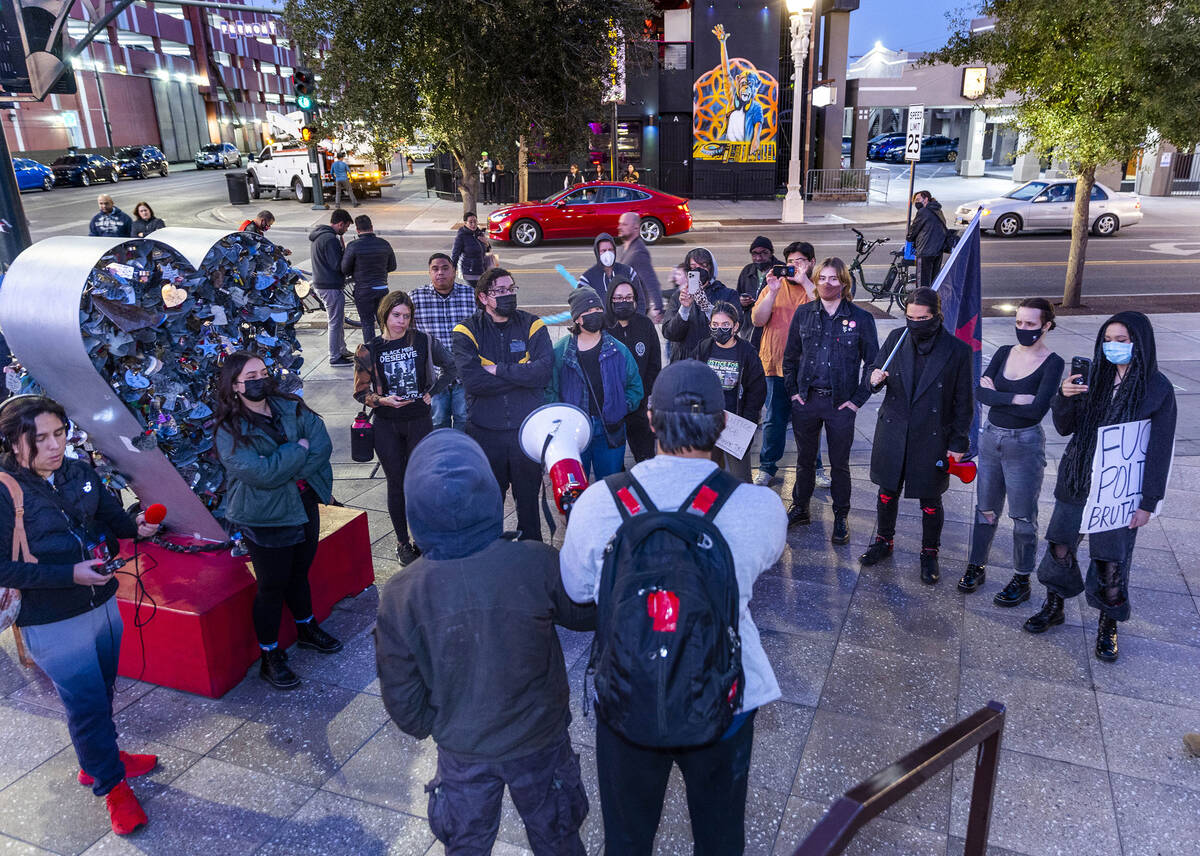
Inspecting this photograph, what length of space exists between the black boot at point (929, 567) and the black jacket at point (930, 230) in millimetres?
8636

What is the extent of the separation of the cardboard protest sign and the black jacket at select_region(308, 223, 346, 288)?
28.5 feet

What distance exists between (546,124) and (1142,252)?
518 inches

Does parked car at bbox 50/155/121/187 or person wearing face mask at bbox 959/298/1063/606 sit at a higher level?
parked car at bbox 50/155/121/187

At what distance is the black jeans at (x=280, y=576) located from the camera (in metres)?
4.33

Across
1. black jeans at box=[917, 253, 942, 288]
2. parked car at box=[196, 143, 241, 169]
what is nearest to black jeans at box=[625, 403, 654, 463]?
black jeans at box=[917, 253, 942, 288]

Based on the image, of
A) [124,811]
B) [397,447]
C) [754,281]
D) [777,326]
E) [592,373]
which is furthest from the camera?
[754,281]

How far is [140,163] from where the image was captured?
4406 cm

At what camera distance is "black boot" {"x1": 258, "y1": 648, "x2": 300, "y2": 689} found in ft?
14.6

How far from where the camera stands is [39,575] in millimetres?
3221

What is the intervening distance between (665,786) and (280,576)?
8.56ft

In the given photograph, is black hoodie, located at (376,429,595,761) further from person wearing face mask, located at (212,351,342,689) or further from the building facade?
the building facade

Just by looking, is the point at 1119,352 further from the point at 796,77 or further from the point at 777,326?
the point at 796,77

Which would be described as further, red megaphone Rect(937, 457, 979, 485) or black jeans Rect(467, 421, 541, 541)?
black jeans Rect(467, 421, 541, 541)

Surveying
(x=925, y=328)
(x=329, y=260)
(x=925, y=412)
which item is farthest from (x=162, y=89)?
(x=925, y=412)
